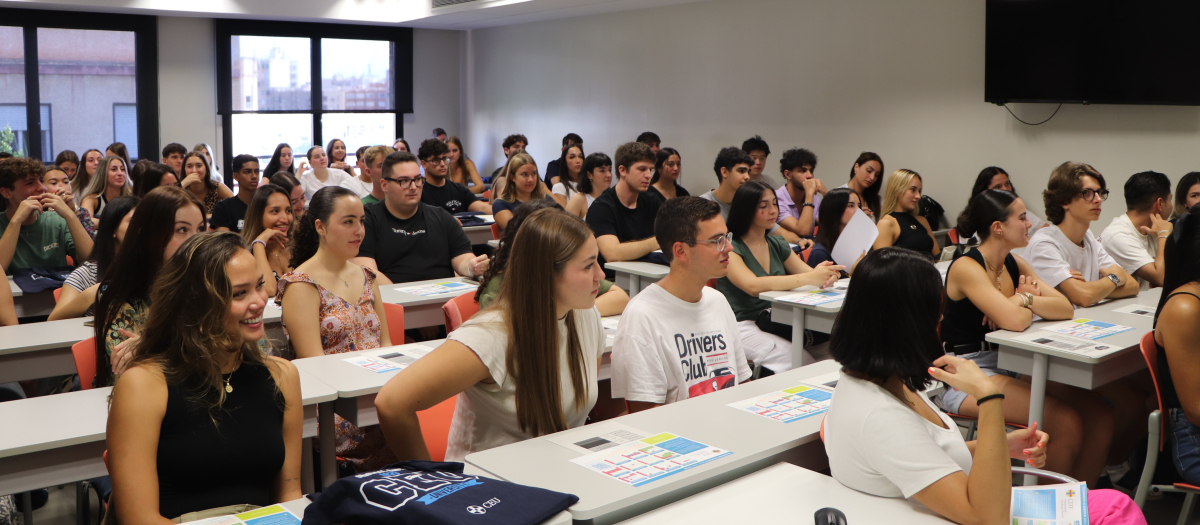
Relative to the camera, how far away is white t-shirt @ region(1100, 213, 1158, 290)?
457 centimetres

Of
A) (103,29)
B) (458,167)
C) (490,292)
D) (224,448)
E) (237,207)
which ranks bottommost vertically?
(224,448)

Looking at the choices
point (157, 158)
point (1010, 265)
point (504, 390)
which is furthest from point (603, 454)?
point (157, 158)

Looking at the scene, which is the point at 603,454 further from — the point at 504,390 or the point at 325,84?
the point at 325,84

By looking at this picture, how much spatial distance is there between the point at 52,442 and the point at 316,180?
24.1 feet

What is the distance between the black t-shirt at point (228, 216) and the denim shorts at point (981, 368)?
437 cm

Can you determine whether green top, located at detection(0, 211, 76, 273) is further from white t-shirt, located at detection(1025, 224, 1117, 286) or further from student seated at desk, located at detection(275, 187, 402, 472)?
white t-shirt, located at detection(1025, 224, 1117, 286)

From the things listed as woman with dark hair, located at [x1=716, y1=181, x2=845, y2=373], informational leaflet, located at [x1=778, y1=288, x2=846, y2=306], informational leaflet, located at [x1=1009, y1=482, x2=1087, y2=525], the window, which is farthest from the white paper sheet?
the window

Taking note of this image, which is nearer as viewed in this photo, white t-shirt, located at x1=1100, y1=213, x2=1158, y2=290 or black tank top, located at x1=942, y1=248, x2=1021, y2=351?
black tank top, located at x1=942, y1=248, x2=1021, y2=351

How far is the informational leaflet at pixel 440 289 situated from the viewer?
4082mm

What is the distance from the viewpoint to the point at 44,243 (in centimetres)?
474

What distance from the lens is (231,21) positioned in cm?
1091

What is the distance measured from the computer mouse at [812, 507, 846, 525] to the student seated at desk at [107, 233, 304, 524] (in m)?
1.21

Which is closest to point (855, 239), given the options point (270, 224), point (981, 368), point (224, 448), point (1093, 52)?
point (981, 368)

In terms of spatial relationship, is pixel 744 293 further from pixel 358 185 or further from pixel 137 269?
pixel 358 185
